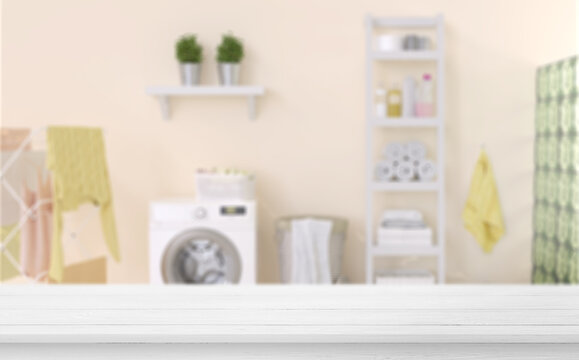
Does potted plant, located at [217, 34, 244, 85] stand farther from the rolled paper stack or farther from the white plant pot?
the rolled paper stack

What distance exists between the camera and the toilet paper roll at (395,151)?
409 cm

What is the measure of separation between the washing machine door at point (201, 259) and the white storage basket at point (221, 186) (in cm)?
25

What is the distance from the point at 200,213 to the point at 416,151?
1.39m

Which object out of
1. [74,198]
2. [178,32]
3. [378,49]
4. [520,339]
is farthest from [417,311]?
[178,32]

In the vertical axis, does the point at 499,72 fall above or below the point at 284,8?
below

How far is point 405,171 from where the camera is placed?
13.4ft

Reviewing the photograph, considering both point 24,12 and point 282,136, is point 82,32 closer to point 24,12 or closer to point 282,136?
point 24,12

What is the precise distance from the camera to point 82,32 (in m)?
4.25

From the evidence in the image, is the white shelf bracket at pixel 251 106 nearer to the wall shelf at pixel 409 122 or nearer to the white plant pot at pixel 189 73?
the white plant pot at pixel 189 73

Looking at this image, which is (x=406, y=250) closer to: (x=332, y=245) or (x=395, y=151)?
(x=332, y=245)

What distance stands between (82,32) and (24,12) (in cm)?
40

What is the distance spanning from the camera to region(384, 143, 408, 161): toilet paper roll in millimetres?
4094

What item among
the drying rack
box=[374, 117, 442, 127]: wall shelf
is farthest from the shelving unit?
the drying rack

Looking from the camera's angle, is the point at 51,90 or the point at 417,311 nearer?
the point at 417,311
